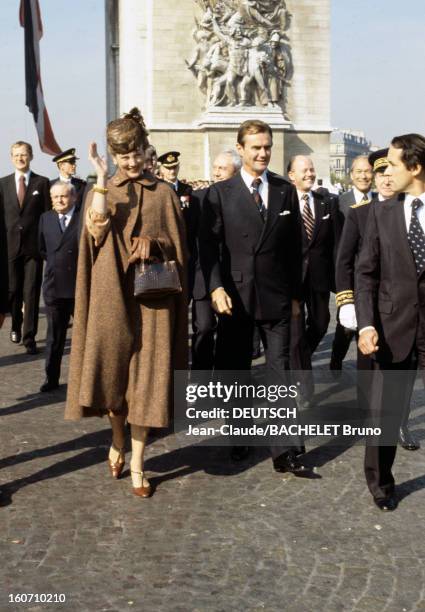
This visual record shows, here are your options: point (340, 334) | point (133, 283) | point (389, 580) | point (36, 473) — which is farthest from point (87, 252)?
point (340, 334)

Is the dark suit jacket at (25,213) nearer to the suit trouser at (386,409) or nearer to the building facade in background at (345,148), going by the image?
the suit trouser at (386,409)

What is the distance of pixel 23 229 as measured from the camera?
1078 cm

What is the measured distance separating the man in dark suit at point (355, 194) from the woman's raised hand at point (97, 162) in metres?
3.10

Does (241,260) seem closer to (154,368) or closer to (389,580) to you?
(154,368)

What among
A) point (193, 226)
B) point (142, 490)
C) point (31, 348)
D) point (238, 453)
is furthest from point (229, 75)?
point (142, 490)

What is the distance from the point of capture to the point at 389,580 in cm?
420

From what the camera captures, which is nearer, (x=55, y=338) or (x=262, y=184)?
(x=262, y=184)

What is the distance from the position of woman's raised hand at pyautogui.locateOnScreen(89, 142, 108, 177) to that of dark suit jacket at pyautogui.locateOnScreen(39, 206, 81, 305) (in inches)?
120

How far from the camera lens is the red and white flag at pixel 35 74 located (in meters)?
25.9

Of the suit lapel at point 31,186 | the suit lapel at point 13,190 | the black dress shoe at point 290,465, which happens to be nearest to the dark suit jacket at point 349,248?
the black dress shoe at point 290,465

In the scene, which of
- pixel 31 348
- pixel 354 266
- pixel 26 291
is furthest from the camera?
pixel 26 291

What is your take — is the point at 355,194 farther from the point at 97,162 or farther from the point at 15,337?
the point at 15,337

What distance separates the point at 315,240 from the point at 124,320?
297cm

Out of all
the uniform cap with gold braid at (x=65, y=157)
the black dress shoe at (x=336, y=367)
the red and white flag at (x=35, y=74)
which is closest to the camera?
the black dress shoe at (x=336, y=367)
